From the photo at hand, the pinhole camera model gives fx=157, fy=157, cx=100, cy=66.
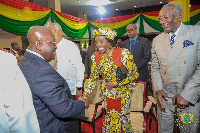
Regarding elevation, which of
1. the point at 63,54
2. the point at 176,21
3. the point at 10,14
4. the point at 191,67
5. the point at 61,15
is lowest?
the point at 191,67

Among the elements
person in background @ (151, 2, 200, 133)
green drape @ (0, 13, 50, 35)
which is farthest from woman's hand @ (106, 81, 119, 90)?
green drape @ (0, 13, 50, 35)

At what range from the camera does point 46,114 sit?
1432 millimetres

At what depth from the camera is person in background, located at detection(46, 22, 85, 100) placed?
287 centimetres

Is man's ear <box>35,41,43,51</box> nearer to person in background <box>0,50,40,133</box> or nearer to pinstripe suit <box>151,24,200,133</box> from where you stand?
person in background <box>0,50,40,133</box>

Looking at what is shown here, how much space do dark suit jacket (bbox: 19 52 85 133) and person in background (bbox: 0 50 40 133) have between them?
0.25 m

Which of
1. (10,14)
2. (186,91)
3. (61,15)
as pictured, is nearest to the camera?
(186,91)

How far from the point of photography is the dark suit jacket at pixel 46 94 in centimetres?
130

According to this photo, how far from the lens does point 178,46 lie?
1.79 metres

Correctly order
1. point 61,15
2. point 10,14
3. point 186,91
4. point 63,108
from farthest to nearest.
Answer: point 61,15 < point 10,14 < point 186,91 < point 63,108

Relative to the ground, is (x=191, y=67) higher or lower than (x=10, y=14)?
lower

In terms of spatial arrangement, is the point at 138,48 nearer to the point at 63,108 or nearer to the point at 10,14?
the point at 63,108

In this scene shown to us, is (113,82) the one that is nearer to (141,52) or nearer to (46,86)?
(46,86)

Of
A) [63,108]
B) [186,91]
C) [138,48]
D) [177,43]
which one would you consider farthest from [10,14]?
[186,91]

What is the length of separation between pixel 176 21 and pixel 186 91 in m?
0.79
